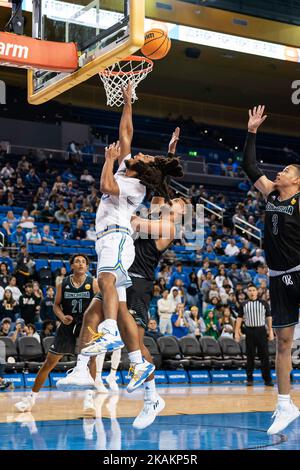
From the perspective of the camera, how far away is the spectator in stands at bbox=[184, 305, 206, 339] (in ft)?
55.0

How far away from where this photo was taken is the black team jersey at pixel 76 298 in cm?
960

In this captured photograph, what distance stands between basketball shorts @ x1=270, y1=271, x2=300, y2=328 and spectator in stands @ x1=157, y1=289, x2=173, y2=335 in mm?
9605

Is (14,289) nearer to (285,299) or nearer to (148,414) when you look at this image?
(148,414)

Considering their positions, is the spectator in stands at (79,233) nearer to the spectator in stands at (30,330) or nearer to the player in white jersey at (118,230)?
the spectator in stands at (30,330)

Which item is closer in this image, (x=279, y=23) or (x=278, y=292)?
(x=278, y=292)

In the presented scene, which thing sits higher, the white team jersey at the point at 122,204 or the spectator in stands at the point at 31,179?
the spectator in stands at the point at 31,179

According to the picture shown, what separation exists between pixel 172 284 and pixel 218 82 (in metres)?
12.8

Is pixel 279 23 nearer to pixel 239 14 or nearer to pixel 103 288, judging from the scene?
pixel 239 14

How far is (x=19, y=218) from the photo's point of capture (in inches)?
764

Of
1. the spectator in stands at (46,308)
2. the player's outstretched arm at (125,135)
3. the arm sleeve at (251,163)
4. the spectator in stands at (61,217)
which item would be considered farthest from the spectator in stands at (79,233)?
the arm sleeve at (251,163)

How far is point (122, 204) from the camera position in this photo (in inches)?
270

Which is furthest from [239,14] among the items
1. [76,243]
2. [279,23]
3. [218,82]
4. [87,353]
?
[87,353]

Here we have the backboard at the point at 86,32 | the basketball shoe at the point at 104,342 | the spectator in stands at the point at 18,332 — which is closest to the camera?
the basketball shoe at the point at 104,342

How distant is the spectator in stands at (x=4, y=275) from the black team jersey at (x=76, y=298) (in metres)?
6.18
